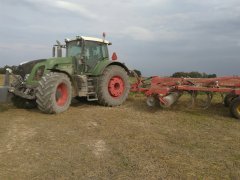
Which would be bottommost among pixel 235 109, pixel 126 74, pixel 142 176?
pixel 142 176

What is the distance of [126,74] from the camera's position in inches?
431

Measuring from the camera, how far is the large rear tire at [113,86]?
32.9 feet

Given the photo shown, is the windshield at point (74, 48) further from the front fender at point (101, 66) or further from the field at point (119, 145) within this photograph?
the field at point (119, 145)

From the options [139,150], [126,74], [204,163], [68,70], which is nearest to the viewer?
[204,163]

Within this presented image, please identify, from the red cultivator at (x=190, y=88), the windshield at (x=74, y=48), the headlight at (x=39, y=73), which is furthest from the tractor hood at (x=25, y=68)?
the red cultivator at (x=190, y=88)

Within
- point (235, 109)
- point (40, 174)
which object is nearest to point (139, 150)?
point (40, 174)

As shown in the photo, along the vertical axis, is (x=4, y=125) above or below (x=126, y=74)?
below

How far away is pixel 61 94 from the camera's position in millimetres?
8938

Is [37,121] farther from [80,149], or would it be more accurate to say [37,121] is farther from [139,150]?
[139,150]

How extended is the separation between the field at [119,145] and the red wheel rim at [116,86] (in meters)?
1.47

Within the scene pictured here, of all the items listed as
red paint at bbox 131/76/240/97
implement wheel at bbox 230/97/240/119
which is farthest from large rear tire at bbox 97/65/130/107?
implement wheel at bbox 230/97/240/119

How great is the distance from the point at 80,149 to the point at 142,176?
144 centimetres

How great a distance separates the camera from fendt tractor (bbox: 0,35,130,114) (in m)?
8.39

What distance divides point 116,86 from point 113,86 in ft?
0.66
